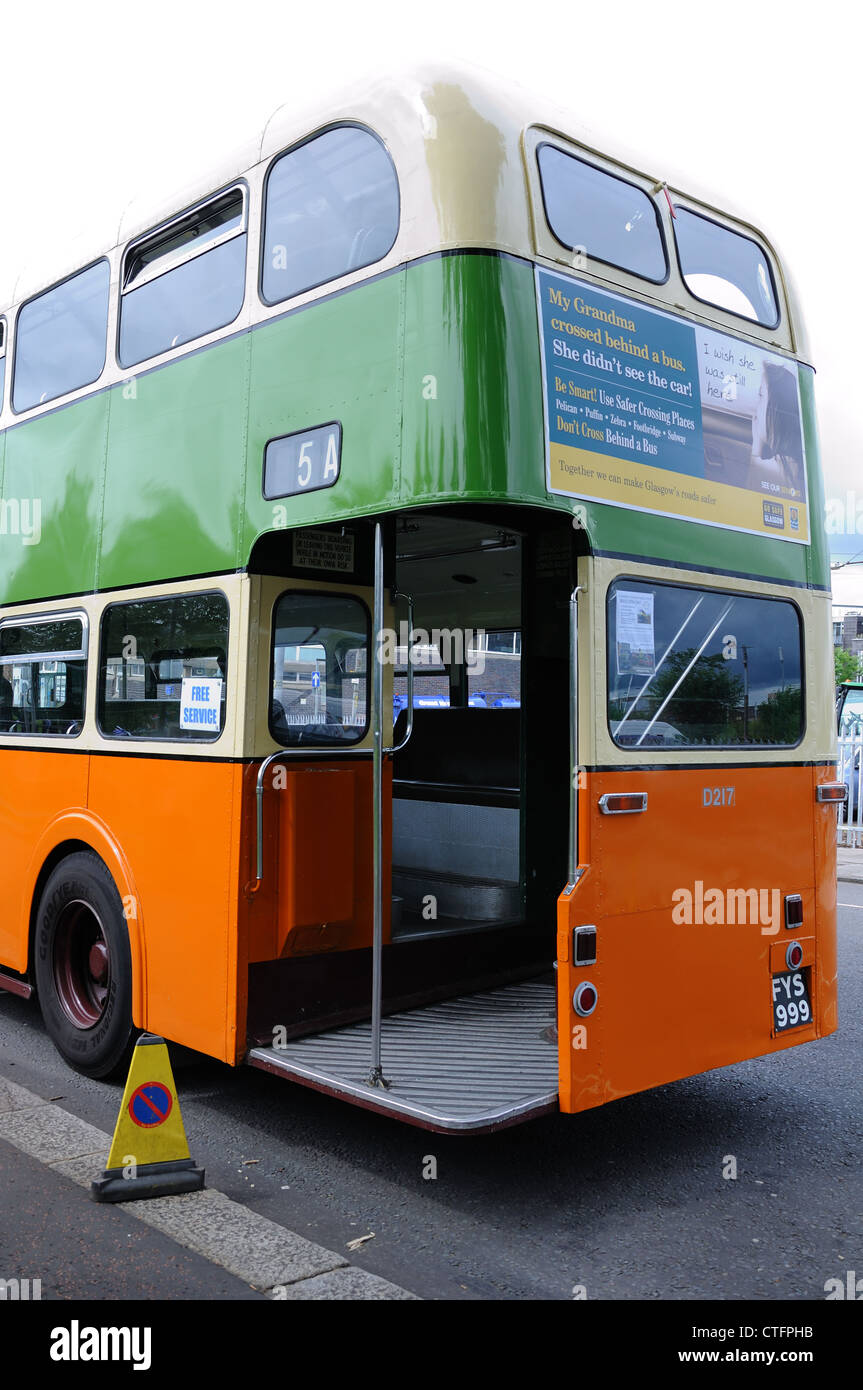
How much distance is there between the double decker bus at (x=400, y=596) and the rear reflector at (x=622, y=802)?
2 cm

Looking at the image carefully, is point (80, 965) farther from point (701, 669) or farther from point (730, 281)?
point (730, 281)

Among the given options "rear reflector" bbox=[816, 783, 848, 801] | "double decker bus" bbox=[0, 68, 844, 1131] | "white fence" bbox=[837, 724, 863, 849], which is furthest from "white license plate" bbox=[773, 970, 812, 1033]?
"white fence" bbox=[837, 724, 863, 849]

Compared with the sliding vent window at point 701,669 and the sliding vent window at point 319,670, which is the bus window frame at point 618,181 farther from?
the sliding vent window at point 319,670

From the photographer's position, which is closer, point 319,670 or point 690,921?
point 690,921

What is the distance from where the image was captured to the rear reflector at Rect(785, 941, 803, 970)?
5.16 metres

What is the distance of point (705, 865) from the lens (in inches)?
189

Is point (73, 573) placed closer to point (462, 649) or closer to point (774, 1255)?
point (462, 649)

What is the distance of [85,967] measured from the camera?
6180 millimetres

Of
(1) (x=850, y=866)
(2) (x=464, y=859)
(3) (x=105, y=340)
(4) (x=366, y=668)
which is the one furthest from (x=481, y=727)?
(1) (x=850, y=866)

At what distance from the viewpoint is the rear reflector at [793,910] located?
5172 millimetres

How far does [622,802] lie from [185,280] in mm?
3205

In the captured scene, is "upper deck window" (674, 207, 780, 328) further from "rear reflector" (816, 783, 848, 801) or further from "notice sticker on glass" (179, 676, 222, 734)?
"notice sticker on glass" (179, 676, 222, 734)

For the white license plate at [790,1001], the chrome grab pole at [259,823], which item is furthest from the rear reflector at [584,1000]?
the chrome grab pole at [259,823]
